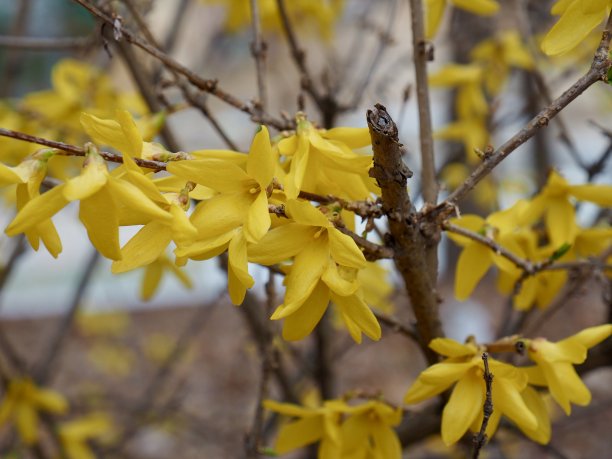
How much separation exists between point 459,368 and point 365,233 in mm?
246

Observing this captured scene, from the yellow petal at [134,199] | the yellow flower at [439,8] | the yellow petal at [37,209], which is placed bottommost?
the yellow petal at [37,209]

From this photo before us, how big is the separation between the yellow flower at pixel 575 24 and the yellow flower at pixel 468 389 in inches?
17.9

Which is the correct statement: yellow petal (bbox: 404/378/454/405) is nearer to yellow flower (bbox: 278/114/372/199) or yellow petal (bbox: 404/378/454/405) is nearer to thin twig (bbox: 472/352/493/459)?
thin twig (bbox: 472/352/493/459)

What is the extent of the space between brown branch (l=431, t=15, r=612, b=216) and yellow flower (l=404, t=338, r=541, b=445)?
22 cm

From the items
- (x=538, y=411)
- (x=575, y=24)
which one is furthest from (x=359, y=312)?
(x=575, y=24)

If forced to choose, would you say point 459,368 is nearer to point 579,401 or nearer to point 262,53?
point 579,401

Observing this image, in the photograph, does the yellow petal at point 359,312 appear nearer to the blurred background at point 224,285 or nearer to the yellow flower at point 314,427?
the yellow flower at point 314,427

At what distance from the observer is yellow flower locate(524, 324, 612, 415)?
1059 mm

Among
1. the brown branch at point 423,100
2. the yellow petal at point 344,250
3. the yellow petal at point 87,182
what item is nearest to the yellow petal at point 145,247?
the yellow petal at point 87,182

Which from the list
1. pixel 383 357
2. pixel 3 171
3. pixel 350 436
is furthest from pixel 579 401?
pixel 383 357

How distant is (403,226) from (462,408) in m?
0.29

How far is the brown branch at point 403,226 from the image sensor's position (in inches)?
36.0

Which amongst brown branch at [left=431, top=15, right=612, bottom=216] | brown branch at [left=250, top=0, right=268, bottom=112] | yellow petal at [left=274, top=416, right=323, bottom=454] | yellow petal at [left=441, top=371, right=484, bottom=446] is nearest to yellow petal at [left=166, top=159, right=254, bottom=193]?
brown branch at [left=431, top=15, right=612, bottom=216]

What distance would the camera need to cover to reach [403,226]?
103 cm
